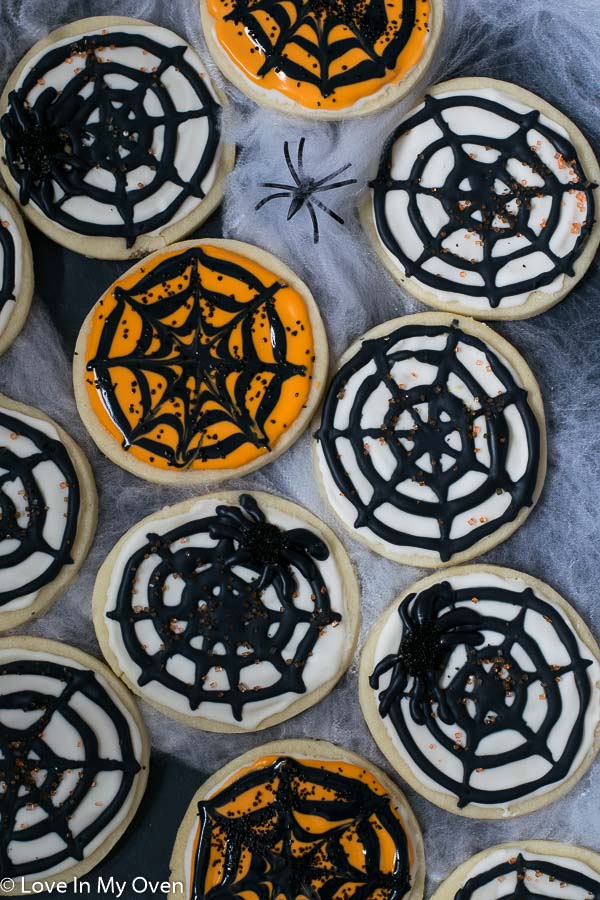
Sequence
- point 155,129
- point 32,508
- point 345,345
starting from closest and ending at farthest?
point 32,508, point 155,129, point 345,345

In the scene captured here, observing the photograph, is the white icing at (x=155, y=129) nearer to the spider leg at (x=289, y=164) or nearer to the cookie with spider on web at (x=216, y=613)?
the spider leg at (x=289, y=164)

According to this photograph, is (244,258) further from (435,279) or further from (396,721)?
(396,721)

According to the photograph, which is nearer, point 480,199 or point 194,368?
point 194,368

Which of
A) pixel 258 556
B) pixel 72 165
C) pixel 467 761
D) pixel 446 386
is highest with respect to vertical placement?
pixel 72 165

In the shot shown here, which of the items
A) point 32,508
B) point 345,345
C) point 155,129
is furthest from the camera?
point 345,345

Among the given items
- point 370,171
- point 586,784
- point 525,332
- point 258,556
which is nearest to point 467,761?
point 586,784

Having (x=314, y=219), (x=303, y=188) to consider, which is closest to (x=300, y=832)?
(x=314, y=219)

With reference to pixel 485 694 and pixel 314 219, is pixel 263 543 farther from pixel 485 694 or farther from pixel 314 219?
pixel 314 219
